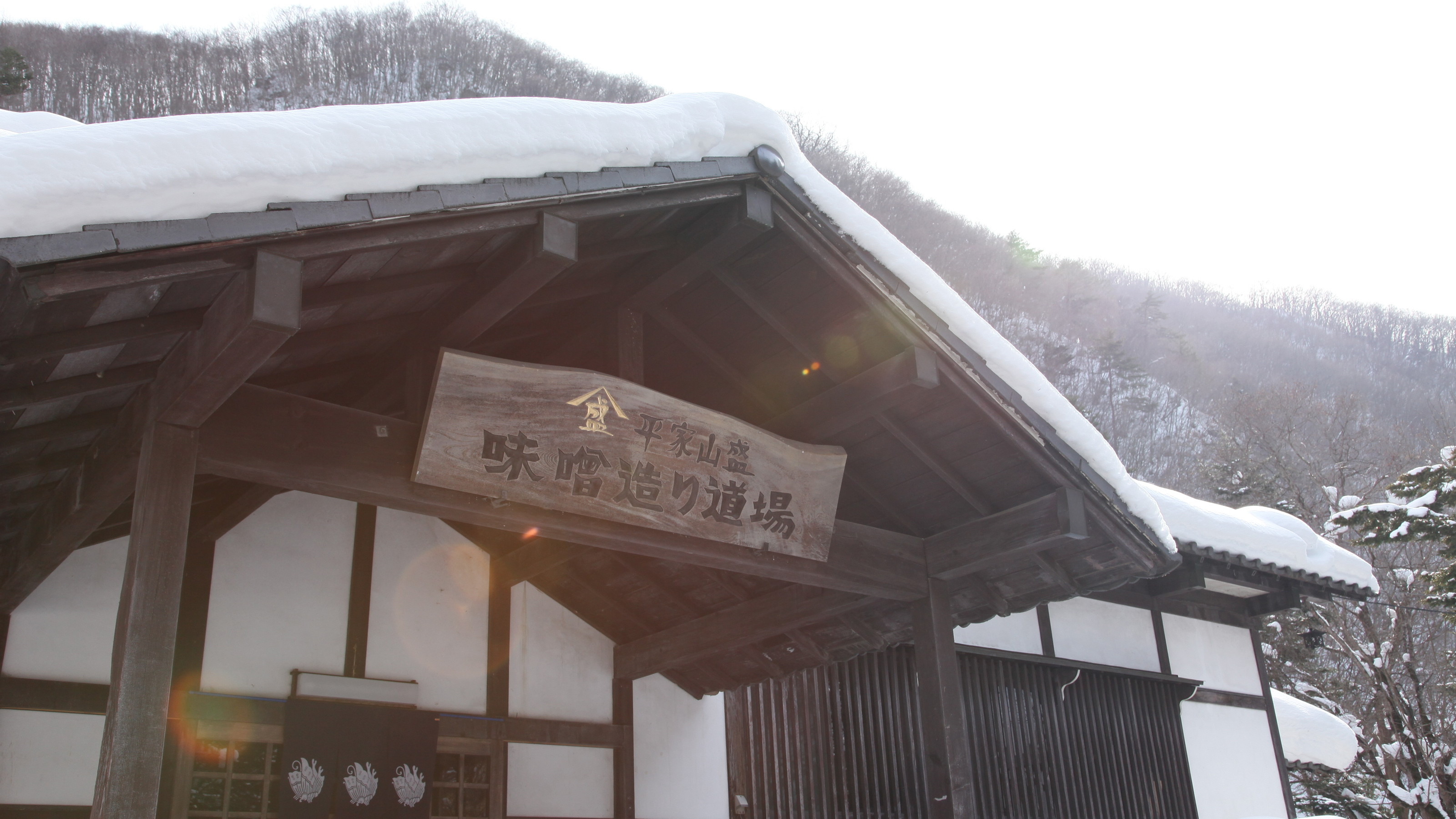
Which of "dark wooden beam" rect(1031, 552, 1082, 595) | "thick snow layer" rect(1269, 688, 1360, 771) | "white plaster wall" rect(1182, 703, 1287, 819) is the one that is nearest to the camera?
"dark wooden beam" rect(1031, 552, 1082, 595)

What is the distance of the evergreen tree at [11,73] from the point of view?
18.8 metres

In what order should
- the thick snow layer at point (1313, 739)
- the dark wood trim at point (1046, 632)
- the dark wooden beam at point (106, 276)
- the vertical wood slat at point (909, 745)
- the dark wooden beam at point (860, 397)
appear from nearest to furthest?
the dark wooden beam at point (106, 276)
the dark wooden beam at point (860, 397)
the vertical wood slat at point (909, 745)
the dark wood trim at point (1046, 632)
the thick snow layer at point (1313, 739)

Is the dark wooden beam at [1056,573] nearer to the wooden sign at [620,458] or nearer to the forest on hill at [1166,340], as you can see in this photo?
the wooden sign at [620,458]

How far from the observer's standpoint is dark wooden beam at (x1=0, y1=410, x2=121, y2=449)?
406cm

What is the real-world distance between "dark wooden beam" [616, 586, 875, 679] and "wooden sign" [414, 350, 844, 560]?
0.81 meters

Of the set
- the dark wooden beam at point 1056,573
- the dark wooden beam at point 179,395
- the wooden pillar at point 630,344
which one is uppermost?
the wooden pillar at point 630,344

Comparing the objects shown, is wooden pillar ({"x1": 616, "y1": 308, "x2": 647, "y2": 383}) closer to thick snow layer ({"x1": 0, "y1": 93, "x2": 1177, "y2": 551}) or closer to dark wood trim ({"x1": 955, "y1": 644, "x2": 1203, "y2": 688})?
thick snow layer ({"x1": 0, "y1": 93, "x2": 1177, "y2": 551})

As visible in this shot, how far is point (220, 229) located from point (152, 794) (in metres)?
1.94

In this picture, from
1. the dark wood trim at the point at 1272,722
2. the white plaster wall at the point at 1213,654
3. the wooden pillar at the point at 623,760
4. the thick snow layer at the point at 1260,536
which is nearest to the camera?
the wooden pillar at the point at 623,760

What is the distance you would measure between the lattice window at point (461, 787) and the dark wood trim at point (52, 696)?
2.05m

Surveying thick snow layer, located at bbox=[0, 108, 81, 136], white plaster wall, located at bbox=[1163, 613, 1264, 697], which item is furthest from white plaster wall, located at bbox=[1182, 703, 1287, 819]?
thick snow layer, located at bbox=[0, 108, 81, 136]

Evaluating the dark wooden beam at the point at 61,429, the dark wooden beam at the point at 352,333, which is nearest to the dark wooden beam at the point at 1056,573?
the dark wooden beam at the point at 352,333

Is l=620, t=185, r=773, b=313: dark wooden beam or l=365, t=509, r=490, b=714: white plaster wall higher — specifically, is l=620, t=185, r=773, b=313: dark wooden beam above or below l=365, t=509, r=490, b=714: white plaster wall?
above

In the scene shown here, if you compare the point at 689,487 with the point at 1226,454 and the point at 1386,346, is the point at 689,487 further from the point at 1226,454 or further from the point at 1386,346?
the point at 1386,346
